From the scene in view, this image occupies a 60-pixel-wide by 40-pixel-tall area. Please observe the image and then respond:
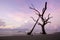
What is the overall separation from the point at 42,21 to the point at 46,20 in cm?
71

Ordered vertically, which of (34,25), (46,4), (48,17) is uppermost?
(46,4)

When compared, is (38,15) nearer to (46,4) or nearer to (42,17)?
(42,17)

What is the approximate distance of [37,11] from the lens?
920 inches

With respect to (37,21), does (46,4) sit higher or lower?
higher

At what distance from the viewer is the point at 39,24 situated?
23.8 m

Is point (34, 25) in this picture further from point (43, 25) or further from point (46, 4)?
point (46, 4)

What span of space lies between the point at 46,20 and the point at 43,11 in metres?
1.83

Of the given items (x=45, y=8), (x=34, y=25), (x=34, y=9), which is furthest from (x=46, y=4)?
(x=34, y=25)

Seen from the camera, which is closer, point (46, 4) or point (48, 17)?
point (46, 4)

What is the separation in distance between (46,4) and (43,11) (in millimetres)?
1298

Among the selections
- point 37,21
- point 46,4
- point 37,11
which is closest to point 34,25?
point 37,21

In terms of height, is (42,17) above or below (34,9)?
below

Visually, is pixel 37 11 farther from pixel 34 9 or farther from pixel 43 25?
pixel 43 25

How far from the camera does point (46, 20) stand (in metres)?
23.8
